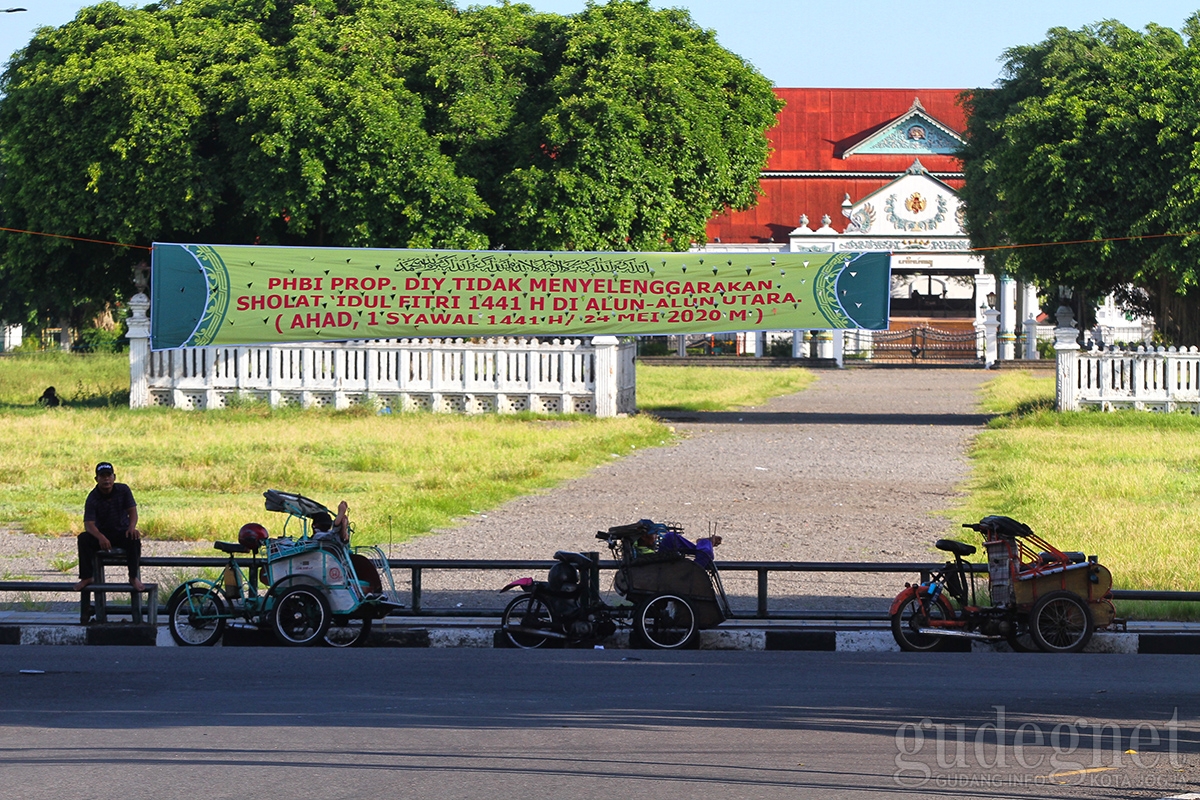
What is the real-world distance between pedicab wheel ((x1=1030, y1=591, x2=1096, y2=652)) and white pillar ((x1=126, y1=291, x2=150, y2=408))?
21710mm

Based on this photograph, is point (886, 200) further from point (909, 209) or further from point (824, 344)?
point (824, 344)

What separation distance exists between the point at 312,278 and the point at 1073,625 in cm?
1444

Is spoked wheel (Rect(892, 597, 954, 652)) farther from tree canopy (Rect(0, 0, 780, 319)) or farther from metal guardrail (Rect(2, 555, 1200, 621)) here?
tree canopy (Rect(0, 0, 780, 319))

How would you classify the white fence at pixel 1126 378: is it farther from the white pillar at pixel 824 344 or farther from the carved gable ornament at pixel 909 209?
the white pillar at pixel 824 344

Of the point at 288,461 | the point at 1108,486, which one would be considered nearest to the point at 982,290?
the point at 1108,486

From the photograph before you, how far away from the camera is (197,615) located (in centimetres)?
981

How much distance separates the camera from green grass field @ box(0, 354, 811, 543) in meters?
15.0

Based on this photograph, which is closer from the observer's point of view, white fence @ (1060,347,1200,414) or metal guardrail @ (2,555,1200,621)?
metal guardrail @ (2,555,1200,621)

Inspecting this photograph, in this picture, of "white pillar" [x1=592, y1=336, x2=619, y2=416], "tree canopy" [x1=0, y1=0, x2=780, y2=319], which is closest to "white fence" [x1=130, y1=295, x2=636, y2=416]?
"white pillar" [x1=592, y1=336, x2=619, y2=416]

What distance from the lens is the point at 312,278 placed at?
2148 centimetres

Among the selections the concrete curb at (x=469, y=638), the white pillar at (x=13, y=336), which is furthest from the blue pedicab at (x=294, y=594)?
the white pillar at (x=13, y=336)

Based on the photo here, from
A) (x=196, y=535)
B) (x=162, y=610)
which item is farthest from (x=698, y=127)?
(x=162, y=610)

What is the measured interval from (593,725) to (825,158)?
51.4 metres

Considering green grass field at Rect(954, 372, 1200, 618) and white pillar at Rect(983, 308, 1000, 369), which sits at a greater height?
white pillar at Rect(983, 308, 1000, 369)
